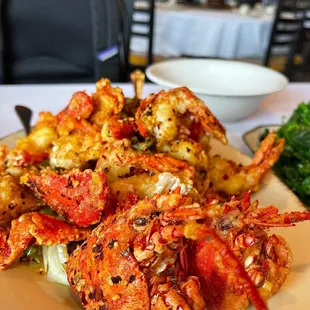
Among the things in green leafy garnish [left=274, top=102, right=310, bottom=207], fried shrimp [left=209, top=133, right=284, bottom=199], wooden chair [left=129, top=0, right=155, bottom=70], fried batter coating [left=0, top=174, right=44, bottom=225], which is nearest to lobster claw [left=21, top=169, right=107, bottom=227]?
fried batter coating [left=0, top=174, right=44, bottom=225]

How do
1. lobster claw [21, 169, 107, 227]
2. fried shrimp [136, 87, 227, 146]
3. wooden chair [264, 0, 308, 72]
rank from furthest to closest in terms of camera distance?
wooden chair [264, 0, 308, 72]
fried shrimp [136, 87, 227, 146]
lobster claw [21, 169, 107, 227]

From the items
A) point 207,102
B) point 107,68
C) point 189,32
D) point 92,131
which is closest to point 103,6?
point 107,68

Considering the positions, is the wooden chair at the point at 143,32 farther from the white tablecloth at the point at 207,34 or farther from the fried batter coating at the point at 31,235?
the fried batter coating at the point at 31,235

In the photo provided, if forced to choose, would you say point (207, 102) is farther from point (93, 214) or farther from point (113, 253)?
point (113, 253)

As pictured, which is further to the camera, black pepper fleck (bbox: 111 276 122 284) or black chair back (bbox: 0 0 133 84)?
black chair back (bbox: 0 0 133 84)

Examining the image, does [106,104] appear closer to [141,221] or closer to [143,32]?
[141,221]

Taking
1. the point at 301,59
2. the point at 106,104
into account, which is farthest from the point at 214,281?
the point at 301,59

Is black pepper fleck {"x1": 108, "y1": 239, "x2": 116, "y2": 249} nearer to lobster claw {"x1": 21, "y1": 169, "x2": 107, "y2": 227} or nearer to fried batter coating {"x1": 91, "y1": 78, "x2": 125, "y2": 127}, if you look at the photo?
lobster claw {"x1": 21, "y1": 169, "x2": 107, "y2": 227}
